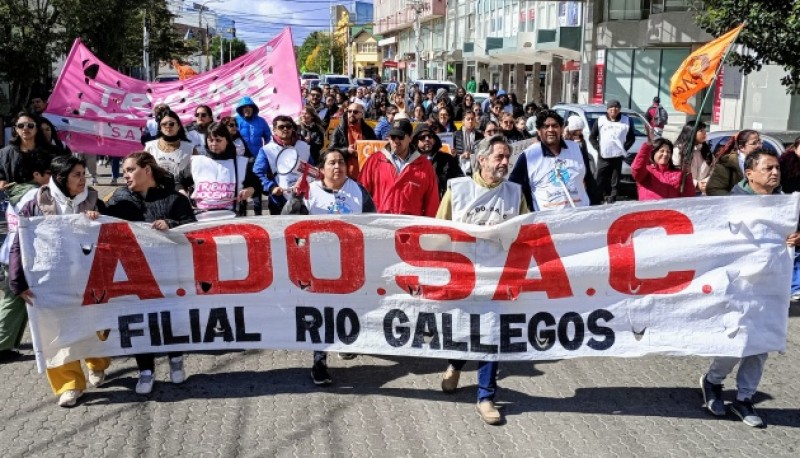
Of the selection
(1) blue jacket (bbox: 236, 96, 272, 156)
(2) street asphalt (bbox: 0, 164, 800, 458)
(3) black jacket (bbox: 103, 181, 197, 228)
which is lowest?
(2) street asphalt (bbox: 0, 164, 800, 458)

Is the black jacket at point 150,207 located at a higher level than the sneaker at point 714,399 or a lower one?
higher

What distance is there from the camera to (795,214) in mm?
5012

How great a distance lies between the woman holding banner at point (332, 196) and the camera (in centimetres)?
582

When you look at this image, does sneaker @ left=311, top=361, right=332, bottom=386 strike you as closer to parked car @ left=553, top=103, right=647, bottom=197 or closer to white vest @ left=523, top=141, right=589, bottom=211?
white vest @ left=523, top=141, right=589, bottom=211

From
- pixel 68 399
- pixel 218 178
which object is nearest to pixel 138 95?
pixel 218 178

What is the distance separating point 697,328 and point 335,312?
2267 mm

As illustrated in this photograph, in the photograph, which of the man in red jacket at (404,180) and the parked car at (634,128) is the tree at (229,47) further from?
the man in red jacket at (404,180)

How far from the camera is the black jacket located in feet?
18.0

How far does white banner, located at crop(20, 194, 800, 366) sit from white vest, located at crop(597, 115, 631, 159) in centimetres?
779

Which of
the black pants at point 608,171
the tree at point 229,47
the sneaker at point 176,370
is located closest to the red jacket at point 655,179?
the sneaker at point 176,370

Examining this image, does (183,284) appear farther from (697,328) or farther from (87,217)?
(697,328)

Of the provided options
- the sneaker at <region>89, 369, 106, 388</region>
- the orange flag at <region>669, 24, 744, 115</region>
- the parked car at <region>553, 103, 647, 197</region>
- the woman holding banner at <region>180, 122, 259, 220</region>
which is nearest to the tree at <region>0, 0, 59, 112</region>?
the parked car at <region>553, 103, 647, 197</region>

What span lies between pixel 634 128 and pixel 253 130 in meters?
7.37

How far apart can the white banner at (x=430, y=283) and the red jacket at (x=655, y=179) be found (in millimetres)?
2202
